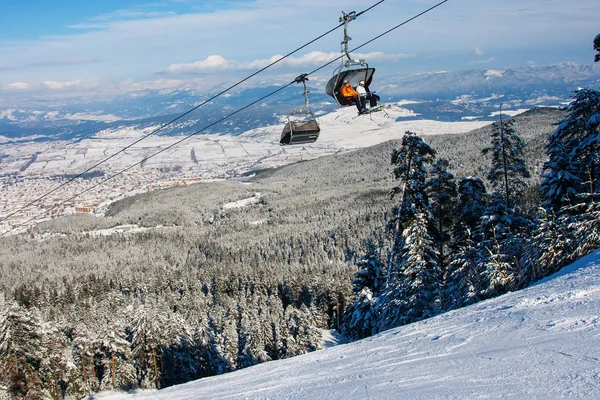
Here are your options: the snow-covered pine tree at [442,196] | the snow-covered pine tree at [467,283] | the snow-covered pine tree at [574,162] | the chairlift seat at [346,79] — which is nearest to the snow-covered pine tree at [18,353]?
the chairlift seat at [346,79]

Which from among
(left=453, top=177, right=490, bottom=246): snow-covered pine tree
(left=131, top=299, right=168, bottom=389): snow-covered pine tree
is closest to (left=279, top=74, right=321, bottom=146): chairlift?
(left=453, top=177, right=490, bottom=246): snow-covered pine tree

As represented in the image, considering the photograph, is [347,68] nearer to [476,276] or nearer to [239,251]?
[476,276]

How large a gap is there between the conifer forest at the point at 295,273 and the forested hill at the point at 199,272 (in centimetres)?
21

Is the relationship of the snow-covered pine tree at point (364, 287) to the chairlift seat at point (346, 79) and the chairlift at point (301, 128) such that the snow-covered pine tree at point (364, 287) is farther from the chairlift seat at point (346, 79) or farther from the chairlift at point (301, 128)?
the chairlift seat at point (346, 79)

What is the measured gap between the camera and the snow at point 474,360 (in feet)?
15.9

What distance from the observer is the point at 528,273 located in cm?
1204

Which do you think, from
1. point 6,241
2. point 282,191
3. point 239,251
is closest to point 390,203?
point 239,251

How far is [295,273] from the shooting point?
2402 inches

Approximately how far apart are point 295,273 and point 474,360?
55718 mm

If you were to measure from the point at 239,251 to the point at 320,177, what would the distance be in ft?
320

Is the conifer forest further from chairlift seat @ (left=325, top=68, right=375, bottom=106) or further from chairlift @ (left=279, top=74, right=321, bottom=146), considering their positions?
chairlift seat @ (left=325, top=68, right=375, bottom=106)

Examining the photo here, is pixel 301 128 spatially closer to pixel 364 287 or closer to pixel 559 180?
pixel 559 180

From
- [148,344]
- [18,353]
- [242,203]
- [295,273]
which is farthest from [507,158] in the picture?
[242,203]

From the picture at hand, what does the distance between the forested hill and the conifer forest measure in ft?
0.70
